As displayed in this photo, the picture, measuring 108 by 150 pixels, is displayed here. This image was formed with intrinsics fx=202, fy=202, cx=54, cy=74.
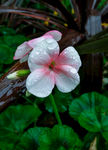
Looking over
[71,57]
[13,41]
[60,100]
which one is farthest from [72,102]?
[13,41]

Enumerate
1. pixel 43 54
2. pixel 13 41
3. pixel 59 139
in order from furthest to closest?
pixel 13 41 < pixel 59 139 < pixel 43 54

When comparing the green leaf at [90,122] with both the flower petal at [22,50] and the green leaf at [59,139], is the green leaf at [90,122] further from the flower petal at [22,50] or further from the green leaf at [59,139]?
the flower petal at [22,50]

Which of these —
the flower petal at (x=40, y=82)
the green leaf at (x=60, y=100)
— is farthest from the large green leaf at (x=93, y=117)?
the flower petal at (x=40, y=82)

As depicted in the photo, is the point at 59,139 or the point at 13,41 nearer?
the point at 59,139

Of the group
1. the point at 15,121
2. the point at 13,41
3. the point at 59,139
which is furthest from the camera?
the point at 13,41

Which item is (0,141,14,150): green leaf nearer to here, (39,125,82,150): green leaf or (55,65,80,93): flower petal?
(39,125,82,150): green leaf

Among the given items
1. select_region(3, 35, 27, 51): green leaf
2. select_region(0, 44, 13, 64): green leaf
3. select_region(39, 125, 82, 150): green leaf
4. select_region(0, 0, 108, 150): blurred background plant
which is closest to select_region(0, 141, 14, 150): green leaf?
select_region(0, 0, 108, 150): blurred background plant

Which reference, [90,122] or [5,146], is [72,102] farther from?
[5,146]

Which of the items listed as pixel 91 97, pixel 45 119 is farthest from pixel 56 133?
pixel 45 119
